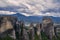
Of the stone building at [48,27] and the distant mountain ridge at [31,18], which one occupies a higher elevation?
the distant mountain ridge at [31,18]

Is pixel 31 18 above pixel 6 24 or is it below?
above

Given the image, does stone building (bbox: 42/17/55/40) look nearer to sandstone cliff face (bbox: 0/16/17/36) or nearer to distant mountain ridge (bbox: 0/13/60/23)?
distant mountain ridge (bbox: 0/13/60/23)

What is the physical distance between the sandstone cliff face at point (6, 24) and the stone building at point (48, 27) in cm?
113

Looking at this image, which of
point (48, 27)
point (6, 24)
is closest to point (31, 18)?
point (48, 27)

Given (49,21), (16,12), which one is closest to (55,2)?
(49,21)

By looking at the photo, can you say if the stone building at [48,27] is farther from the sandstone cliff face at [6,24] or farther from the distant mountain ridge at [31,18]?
the sandstone cliff face at [6,24]

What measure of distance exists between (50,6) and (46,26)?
32.1 inches

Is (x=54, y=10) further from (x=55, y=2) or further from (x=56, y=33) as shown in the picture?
(x=56, y=33)

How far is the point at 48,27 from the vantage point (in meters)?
6.51

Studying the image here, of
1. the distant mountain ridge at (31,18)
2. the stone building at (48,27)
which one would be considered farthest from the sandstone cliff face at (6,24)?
the stone building at (48,27)

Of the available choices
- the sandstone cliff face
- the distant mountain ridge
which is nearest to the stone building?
the distant mountain ridge

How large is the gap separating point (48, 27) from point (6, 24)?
1.57 metres

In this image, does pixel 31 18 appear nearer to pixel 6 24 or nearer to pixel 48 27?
pixel 48 27

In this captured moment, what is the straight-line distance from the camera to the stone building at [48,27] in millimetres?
6496
